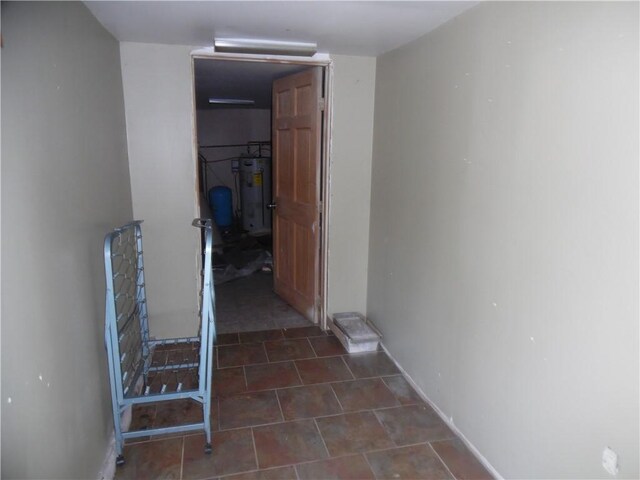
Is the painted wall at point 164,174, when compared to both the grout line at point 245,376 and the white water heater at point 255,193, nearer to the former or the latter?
the grout line at point 245,376

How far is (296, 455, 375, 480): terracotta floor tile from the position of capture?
2084 millimetres

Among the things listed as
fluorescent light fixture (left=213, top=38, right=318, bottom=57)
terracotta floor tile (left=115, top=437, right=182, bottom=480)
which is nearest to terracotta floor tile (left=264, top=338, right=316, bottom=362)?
terracotta floor tile (left=115, top=437, right=182, bottom=480)

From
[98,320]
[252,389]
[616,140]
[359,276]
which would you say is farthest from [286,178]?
[616,140]

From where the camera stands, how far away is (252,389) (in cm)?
282

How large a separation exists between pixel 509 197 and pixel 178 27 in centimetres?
203

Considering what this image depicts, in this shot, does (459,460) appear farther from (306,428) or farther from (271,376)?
(271,376)

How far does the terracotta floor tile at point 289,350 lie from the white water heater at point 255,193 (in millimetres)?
4284

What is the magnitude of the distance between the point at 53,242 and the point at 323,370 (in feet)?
6.67

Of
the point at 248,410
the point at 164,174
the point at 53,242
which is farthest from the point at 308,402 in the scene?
the point at 164,174

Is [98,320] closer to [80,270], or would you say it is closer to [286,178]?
[80,270]

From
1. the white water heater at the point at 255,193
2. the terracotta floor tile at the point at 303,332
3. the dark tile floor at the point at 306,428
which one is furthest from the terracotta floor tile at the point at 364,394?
the white water heater at the point at 255,193

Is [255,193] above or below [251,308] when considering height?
above

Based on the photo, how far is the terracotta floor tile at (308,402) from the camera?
2.58 meters

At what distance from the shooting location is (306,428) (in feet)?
8.01
